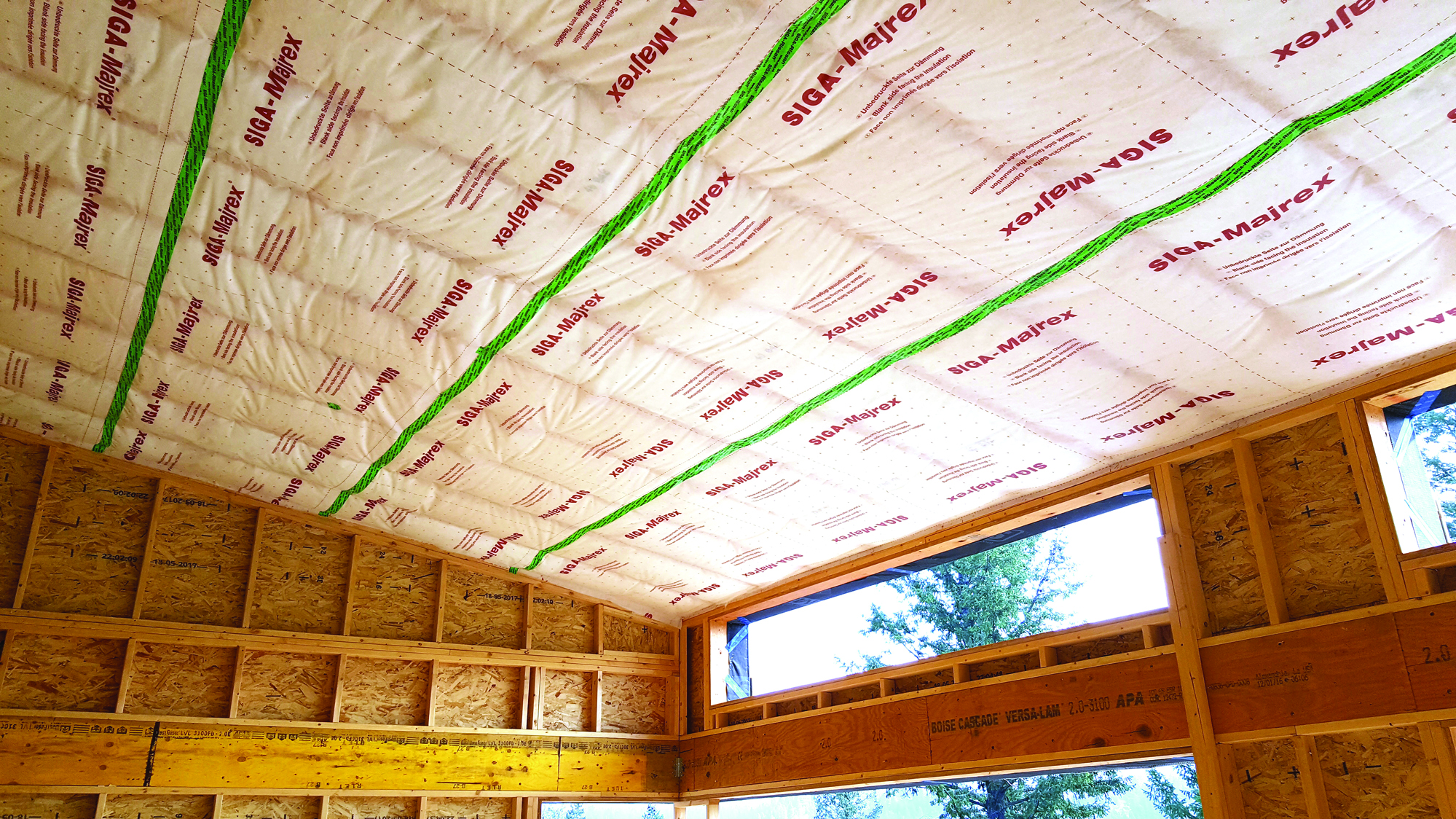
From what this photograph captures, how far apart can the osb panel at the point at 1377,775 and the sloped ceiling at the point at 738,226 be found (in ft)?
5.84

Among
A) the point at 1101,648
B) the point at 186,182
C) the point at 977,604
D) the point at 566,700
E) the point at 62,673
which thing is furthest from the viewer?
the point at 977,604

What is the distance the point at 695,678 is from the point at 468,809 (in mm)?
2533

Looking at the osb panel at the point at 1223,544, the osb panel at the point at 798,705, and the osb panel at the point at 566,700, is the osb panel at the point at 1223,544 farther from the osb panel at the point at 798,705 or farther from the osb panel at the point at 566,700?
the osb panel at the point at 566,700

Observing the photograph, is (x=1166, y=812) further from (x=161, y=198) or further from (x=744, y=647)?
(x=161, y=198)

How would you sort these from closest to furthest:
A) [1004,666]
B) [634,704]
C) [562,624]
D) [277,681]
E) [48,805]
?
[1004,666]
[48,805]
[277,681]
[562,624]
[634,704]

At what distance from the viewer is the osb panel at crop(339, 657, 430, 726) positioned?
814 centimetres

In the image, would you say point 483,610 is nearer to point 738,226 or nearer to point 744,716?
point 744,716

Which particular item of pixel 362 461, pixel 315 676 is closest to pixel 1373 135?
pixel 362 461

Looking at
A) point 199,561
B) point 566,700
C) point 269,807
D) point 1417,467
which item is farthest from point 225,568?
point 1417,467

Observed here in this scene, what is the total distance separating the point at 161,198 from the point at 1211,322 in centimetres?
542

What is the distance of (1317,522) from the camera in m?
5.14

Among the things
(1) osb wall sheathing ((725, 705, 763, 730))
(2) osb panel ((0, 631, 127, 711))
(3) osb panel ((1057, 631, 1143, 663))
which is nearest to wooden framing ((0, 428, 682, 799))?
(2) osb panel ((0, 631, 127, 711))

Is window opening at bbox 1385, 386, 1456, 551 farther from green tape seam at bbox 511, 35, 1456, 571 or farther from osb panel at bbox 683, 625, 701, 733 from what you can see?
osb panel at bbox 683, 625, 701, 733

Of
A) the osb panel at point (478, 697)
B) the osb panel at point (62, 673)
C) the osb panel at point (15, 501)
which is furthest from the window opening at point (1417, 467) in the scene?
the osb panel at point (15, 501)
